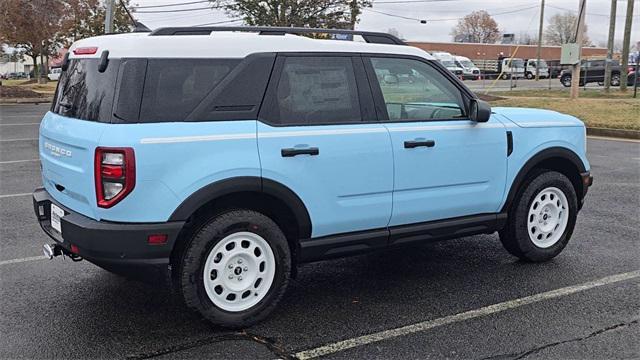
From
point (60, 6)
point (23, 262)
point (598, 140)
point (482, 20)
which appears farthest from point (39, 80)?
point (482, 20)

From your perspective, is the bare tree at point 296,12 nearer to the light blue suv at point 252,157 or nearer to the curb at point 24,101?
the curb at point 24,101

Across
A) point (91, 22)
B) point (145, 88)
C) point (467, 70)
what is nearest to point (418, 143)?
point (145, 88)

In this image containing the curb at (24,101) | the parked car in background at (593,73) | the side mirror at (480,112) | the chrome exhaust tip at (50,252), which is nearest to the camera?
the chrome exhaust tip at (50,252)

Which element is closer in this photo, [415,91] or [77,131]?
[77,131]

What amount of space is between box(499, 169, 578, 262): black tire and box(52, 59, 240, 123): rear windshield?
2.72 m

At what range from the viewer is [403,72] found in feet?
15.6

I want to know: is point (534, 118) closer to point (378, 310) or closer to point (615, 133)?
point (378, 310)

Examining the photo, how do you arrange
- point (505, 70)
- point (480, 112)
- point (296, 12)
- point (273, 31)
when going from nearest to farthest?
point (273, 31) → point (480, 112) → point (296, 12) → point (505, 70)

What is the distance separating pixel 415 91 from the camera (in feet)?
16.0

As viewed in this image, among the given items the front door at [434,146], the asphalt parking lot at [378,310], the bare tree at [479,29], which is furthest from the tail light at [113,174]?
the bare tree at [479,29]

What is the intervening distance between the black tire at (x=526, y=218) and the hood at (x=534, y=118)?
0.42 meters

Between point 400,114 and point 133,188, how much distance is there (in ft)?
6.69

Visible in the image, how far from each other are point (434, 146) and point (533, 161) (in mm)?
1087

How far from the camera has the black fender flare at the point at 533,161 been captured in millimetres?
5141
